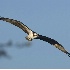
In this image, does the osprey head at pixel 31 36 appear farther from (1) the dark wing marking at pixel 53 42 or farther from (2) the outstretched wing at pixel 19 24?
(1) the dark wing marking at pixel 53 42

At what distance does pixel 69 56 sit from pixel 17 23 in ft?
11.4

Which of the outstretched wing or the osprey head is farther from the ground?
the outstretched wing

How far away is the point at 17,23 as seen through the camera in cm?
2481

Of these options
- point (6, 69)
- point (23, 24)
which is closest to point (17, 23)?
point (23, 24)

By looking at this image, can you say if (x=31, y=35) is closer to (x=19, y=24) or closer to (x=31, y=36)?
(x=31, y=36)

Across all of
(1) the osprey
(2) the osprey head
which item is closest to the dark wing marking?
(1) the osprey

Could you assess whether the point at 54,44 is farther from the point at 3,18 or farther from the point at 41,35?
the point at 3,18

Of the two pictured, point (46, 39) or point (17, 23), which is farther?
point (46, 39)

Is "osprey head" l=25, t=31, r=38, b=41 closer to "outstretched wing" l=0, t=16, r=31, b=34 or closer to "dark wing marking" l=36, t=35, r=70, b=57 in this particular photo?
"outstretched wing" l=0, t=16, r=31, b=34

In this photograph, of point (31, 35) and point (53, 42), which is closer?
point (31, 35)

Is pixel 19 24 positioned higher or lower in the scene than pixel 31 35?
higher

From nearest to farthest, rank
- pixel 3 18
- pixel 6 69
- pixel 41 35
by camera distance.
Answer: pixel 3 18
pixel 41 35
pixel 6 69

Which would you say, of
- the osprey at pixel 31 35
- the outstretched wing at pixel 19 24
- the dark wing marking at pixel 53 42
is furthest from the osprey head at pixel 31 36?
the dark wing marking at pixel 53 42

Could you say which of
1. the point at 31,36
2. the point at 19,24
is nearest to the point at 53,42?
the point at 31,36
